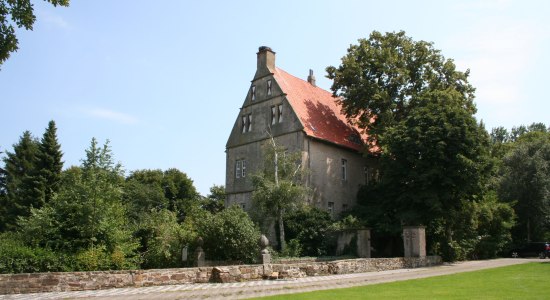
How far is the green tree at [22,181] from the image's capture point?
141 feet

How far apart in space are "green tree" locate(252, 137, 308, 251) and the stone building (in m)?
2.71

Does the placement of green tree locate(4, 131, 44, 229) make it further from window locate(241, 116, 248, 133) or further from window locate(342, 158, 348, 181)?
window locate(342, 158, 348, 181)

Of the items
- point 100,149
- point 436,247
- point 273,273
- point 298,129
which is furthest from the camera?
point 298,129

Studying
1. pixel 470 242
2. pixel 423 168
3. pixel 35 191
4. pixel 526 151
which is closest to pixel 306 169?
pixel 423 168

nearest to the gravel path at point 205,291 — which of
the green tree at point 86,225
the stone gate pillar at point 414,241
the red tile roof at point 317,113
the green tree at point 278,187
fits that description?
the green tree at point 86,225

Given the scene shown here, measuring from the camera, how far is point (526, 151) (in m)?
42.4

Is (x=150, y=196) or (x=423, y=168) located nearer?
(x=423, y=168)

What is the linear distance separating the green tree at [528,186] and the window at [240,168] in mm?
21999

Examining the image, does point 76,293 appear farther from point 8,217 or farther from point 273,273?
point 8,217

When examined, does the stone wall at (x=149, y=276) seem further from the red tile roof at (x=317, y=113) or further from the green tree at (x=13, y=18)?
the red tile roof at (x=317, y=113)

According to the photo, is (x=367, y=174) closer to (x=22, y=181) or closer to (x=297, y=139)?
(x=297, y=139)

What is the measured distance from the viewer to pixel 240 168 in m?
38.4

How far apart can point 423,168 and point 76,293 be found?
2112 centimetres

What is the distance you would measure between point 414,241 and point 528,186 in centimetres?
2149
